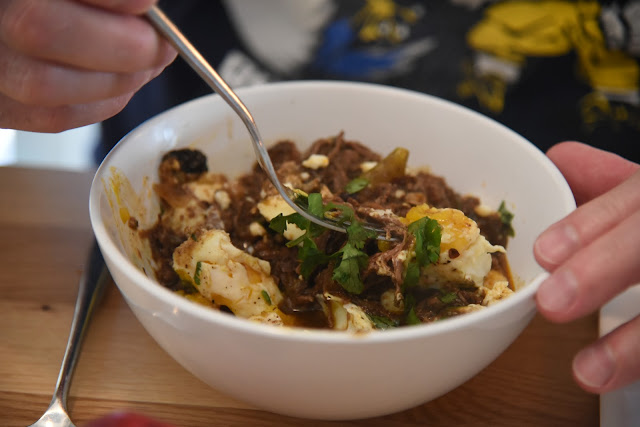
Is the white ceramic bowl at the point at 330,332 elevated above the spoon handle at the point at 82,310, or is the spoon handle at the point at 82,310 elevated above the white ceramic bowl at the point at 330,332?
the white ceramic bowl at the point at 330,332

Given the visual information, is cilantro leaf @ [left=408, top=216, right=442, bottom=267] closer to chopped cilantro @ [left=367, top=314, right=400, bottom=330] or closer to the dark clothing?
chopped cilantro @ [left=367, top=314, right=400, bottom=330]

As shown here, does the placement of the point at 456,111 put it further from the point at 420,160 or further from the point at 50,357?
the point at 50,357

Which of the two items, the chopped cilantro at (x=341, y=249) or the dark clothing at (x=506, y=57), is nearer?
the chopped cilantro at (x=341, y=249)

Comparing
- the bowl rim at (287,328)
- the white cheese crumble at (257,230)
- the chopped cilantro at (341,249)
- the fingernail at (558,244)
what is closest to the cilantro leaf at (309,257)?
the chopped cilantro at (341,249)

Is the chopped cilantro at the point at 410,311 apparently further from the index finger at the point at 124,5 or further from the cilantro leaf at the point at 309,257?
the index finger at the point at 124,5

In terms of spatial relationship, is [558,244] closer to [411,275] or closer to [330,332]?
[411,275]

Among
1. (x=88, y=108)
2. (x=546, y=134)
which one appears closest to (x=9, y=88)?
(x=88, y=108)
